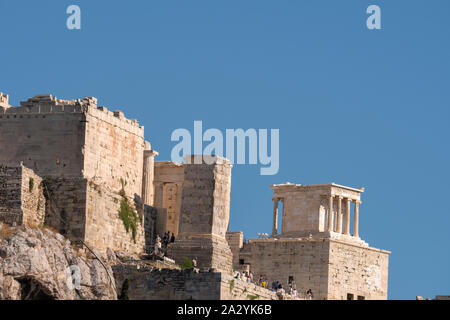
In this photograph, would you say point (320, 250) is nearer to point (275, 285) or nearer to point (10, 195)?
point (275, 285)

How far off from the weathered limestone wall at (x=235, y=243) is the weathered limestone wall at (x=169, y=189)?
291 inches

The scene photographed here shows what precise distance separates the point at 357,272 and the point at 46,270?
90.2ft

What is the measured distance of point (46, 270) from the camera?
91188mm

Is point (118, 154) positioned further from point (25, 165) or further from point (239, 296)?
point (239, 296)

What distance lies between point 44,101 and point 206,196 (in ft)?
34.6

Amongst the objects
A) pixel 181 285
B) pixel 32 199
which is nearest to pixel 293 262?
pixel 181 285

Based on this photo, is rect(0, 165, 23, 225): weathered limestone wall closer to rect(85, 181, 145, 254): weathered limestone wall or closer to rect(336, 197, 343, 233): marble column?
rect(85, 181, 145, 254): weathered limestone wall

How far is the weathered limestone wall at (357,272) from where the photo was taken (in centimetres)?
11069

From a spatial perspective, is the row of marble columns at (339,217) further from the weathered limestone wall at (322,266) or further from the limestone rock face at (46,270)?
the limestone rock face at (46,270)

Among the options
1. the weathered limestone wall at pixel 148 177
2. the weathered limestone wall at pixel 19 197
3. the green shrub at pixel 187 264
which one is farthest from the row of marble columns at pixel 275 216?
the weathered limestone wall at pixel 19 197

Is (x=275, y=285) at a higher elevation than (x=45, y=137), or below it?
below
